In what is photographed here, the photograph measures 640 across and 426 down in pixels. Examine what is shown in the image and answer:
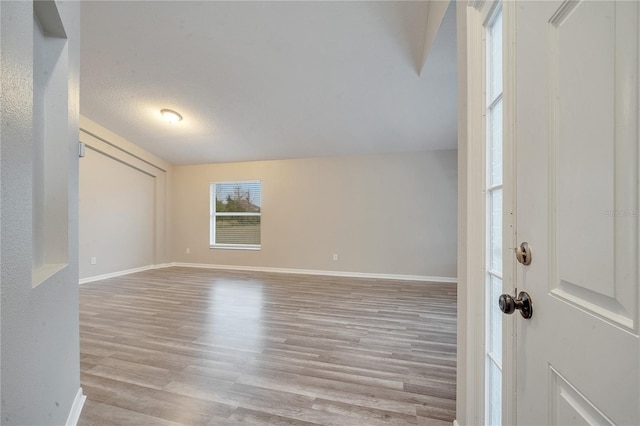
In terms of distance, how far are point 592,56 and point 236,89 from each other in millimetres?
3822

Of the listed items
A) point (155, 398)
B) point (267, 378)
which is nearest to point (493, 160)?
point (267, 378)

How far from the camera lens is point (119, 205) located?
17.4ft

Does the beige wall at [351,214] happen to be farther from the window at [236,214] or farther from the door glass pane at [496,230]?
the door glass pane at [496,230]

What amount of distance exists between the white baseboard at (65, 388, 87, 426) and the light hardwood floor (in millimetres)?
35

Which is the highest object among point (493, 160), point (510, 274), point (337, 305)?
point (493, 160)

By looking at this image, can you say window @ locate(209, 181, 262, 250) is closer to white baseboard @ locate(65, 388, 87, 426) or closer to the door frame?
white baseboard @ locate(65, 388, 87, 426)

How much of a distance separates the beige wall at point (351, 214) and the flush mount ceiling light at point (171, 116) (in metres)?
1.71

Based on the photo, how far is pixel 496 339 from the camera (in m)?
1.06

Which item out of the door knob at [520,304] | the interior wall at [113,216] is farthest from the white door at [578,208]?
the interior wall at [113,216]

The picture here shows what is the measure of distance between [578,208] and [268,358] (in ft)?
7.01

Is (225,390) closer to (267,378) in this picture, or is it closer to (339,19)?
(267,378)

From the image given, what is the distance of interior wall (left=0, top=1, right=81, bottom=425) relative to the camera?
2.69ft

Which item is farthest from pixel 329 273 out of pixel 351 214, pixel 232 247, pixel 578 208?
pixel 578 208

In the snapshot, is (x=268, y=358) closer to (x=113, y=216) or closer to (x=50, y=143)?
(x=50, y=143)
